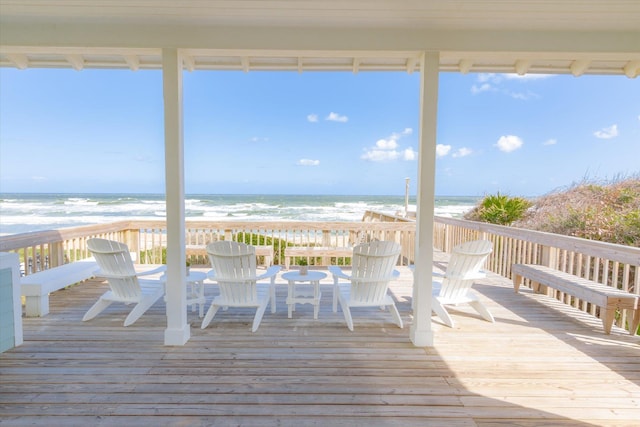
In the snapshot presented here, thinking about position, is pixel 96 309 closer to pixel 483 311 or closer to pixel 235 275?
pixel 235 275

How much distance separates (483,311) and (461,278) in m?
0.53

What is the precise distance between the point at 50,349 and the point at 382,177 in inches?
894

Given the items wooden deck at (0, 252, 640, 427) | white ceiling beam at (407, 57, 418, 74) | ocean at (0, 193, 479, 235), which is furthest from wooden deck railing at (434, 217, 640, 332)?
ocean at (0, 193, 479, 235)

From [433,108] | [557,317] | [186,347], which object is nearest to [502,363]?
[557,317]

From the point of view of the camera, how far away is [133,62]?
309cm

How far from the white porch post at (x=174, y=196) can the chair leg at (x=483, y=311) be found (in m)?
3.13

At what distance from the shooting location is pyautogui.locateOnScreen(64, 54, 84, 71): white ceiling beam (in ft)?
9.81

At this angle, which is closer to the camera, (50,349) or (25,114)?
(50,349)

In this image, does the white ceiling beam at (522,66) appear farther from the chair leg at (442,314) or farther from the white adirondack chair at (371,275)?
the chair leg at (442,314)

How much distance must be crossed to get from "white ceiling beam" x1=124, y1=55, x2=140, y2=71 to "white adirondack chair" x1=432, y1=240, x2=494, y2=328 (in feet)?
12.7

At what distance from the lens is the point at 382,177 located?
23.8 m

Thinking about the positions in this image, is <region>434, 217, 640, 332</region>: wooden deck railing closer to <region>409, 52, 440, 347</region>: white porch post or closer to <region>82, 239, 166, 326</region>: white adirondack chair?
<region>409, 52, 440, 347</region>: white porch post

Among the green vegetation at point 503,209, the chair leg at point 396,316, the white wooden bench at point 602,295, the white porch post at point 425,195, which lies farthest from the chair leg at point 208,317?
the green vegetation at point 503,209

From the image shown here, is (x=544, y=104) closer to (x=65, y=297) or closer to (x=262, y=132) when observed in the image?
(x=262, y=132)
